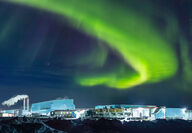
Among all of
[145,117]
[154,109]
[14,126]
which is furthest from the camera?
[154,109]

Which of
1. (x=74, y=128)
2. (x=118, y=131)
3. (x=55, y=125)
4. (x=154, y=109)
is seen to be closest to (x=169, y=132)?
(x=118, y=131)

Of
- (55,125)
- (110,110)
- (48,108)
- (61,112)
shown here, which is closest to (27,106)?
(48,108)

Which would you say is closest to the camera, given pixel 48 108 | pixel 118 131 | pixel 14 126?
pixel 14 126

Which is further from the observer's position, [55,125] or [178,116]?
[178,116]

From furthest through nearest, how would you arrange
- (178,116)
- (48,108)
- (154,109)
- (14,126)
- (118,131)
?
(48,108), (178,116), (154,109), (118,131), (14,126)

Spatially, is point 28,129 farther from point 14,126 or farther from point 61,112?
point 61,112

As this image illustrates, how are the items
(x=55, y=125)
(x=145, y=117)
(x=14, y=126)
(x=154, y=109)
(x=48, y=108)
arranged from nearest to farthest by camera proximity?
(x=14, y=126) < (x=55, y=125) < (x=145, y=117) < (x=154, y=109) < (x=48, y=108)

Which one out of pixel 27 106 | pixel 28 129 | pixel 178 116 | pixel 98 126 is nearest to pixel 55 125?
pixel 98 126

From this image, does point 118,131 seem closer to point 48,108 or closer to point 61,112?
point 61,112

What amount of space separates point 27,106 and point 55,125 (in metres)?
146

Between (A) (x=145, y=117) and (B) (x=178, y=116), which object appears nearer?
(A) (x=145, y=117)

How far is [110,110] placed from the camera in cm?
9644

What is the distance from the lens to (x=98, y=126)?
4203 centimetres

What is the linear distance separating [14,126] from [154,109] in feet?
262
